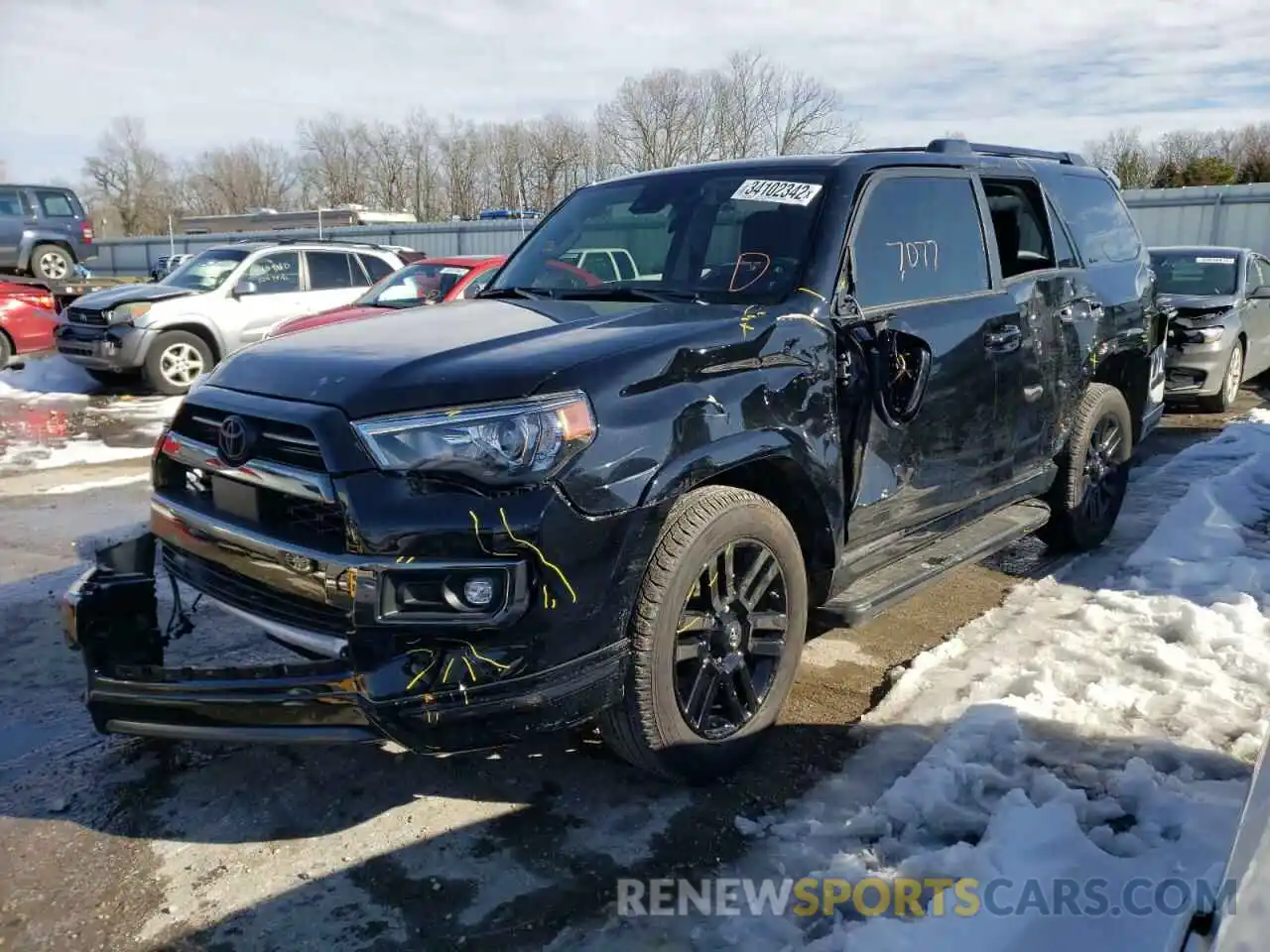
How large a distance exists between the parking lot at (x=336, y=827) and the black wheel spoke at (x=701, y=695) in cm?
30

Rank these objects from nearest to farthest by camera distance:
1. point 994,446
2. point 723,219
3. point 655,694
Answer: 1. point 655,694
2. point 723,219
3. point 994,446

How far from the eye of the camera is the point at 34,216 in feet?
69.7

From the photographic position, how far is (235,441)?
2859mm

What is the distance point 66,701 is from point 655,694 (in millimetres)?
2428

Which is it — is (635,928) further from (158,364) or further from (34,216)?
(34,216)

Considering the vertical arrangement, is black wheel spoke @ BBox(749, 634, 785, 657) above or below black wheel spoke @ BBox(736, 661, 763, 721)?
above

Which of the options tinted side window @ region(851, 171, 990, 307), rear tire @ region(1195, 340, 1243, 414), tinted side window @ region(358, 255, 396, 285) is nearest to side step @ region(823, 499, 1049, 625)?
tinted side window @ region(851, 171, 990, 307)

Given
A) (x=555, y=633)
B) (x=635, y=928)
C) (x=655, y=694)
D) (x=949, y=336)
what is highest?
(x=949, y=336)

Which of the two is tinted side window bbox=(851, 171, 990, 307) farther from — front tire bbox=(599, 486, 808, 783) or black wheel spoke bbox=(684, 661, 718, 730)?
black wheel spoke bbox=(684, 661, 718, 730)

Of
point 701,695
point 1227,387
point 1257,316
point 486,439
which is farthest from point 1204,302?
point 486,439

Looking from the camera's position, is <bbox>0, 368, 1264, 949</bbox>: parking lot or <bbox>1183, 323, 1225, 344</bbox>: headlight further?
<bbox>1183, 323, 1225, 344</bbox>: headlight

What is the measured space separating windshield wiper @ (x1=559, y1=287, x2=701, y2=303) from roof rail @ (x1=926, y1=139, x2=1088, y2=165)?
1.55 m

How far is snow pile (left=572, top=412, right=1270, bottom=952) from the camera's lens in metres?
2.52

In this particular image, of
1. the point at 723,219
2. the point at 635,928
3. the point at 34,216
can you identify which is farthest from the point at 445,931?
the point at 34,216
